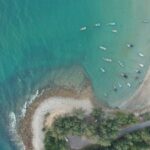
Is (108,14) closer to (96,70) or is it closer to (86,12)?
(86,12)

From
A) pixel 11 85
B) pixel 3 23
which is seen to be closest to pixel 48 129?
pixel 11 85

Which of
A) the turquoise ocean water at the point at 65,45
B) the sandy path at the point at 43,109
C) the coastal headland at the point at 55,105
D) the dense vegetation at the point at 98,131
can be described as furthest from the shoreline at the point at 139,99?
the sandy path at the point at 43,109

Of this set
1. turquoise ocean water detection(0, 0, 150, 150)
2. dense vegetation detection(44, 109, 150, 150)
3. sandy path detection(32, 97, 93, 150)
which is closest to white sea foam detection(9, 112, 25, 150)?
turquoise ocean water detection(0, 0, 150, 150)

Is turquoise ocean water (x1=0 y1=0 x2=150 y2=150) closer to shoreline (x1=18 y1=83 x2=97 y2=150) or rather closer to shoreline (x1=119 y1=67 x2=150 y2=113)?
shoreline (x1=119 y1=67 x2=150 y2=113)

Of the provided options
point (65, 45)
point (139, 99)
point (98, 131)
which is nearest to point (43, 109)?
point (98, 131)

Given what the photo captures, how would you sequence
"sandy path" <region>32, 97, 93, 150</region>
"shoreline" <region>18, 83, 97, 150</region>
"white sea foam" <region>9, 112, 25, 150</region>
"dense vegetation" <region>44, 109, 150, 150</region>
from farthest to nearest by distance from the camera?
"white sea foam" <region>9, 112, 25, 150</region>, "shoreline" <region>18, 83, 97, 150</region>, "sandy path" <region>32, 97, 93, 150</region>, "dense vegetation" <region>44, 109, 150, 150</region>

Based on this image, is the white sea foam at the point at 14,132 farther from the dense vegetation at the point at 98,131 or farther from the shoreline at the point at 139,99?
the shoreline at the point at 139,99
